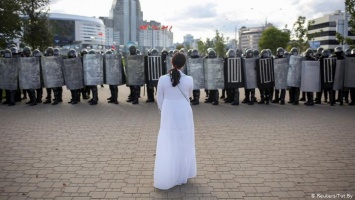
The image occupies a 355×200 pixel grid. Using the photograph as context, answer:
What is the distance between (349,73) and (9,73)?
12300 millimetres

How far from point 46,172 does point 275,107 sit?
8.58 m

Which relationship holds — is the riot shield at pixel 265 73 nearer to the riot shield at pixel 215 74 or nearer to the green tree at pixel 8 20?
the riot shield at pixel 215 74

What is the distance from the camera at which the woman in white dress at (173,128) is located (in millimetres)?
4605

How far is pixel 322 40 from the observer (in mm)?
95938

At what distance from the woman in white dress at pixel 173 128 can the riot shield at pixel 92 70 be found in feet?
27.4

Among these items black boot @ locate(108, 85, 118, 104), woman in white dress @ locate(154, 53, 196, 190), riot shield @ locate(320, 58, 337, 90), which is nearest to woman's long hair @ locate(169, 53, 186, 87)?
woman in white dress @ locate(154, 53, 196, 190)

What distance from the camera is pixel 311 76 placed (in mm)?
11969

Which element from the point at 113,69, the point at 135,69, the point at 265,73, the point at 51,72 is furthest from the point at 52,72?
the point at 265,73

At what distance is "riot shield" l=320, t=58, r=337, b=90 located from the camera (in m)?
12.1

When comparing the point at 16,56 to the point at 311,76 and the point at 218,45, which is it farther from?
the point at 218,45

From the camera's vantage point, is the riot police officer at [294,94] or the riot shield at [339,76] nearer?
the riot shield at [339,76]

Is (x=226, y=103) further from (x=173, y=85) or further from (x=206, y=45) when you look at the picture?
(x=206, y=45)

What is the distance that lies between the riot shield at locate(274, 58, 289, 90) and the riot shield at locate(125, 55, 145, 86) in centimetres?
496

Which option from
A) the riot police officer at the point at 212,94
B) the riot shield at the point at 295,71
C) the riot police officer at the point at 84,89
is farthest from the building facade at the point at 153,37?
the riot shield at the point at 295,71
